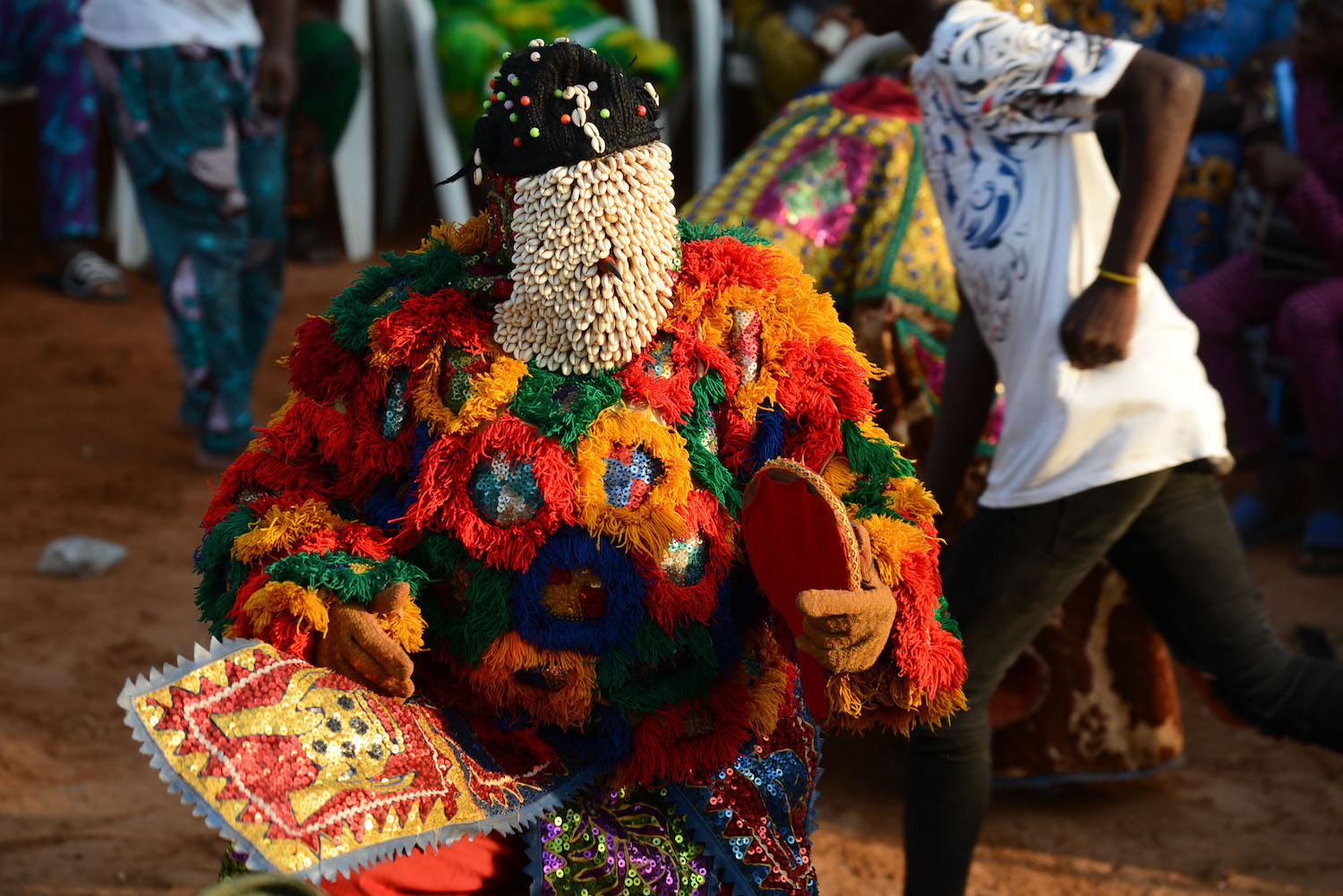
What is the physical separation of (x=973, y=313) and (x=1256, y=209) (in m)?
3.66

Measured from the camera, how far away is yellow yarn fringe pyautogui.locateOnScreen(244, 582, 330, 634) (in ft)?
5.84

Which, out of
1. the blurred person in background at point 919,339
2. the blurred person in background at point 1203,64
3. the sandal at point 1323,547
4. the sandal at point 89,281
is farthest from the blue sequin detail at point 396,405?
the sandal at point 89,281

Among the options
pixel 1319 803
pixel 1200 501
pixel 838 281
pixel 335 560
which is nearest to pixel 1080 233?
pixel 1200 501

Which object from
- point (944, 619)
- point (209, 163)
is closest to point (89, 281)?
point (209, 163)

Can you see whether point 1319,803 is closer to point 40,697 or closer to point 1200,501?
point 1200,501

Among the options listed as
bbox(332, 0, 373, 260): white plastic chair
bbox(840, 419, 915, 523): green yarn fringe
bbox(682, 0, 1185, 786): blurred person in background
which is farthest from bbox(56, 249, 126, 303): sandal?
bbox(840, 419, 915, 523): green yarn fringe

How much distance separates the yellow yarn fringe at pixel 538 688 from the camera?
1.92m

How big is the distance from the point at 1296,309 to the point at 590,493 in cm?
392

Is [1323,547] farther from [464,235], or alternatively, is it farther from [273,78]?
[273,78]

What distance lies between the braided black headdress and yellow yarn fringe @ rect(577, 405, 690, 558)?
36cm

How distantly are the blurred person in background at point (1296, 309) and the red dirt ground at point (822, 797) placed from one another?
24 cm

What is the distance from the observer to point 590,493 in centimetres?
189

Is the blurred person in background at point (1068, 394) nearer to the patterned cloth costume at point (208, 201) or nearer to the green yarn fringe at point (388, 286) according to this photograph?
the green yarn fringe at point (388, 286)

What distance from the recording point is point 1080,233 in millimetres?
2420
